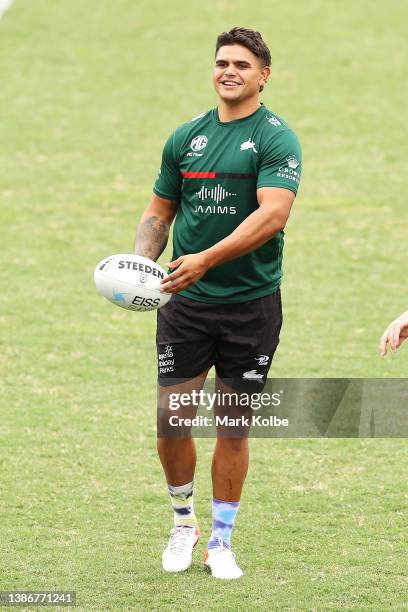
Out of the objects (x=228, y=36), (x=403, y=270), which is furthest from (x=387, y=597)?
(x=403, y=270)

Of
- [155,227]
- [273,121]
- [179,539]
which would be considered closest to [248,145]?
[273,121]

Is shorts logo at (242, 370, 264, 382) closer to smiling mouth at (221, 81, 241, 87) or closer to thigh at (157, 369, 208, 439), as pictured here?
thigh at (157, 369, 208, 439)

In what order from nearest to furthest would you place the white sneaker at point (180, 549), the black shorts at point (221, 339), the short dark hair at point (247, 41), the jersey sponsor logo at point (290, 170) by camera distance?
the jersey sponsor logo at point (290, 170), the short dark hair at point (247, 41), the black shorts at point (221, 339), the white sneaker at point (180, 549)

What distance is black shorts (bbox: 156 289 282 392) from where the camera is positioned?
579cm

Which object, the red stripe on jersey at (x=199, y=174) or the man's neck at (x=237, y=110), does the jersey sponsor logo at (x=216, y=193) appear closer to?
the red stripe on jersey at (x=199, y=174)

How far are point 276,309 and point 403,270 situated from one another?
18.0ft

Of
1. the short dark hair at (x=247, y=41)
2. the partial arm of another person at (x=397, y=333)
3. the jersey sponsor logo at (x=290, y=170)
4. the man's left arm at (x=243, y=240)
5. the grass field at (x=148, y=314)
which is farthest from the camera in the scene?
the grass field at (x=148, y=314)

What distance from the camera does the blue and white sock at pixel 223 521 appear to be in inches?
234

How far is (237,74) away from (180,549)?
226 cm

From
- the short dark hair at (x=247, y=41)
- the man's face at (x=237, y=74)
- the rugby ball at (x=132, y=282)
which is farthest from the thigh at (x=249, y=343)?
the short dark hair at (x=247, y=41)

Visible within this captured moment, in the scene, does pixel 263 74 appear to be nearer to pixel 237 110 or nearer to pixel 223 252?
pixel 237 110

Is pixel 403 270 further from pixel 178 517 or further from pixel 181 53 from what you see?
pixel 181 53

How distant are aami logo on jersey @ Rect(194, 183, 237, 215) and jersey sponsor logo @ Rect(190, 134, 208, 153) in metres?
0.18

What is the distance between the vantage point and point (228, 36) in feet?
18.6
